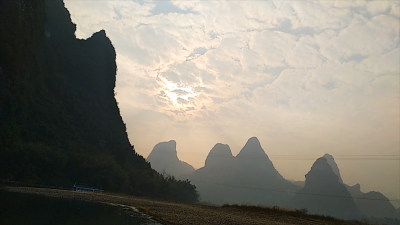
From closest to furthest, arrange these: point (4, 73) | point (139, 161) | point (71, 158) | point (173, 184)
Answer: point (4, 73), point (71, 158), point (173, 184), point (139, 161)

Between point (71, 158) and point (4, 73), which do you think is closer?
point (4, 73)

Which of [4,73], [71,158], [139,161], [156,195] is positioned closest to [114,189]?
[71,158]

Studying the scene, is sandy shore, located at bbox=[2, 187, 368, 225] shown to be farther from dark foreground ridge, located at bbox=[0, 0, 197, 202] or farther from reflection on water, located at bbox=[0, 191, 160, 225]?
dark foreground ridge, located at bbox=[0, 0, 197, 202]

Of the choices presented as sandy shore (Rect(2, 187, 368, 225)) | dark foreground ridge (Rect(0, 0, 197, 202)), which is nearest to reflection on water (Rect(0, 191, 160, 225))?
sandy shore (Rect(2, 187, 368, 225))

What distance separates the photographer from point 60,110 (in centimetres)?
11606

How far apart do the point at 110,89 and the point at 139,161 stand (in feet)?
141

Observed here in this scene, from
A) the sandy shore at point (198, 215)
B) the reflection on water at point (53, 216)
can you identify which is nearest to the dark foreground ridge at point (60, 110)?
the sandy shore at point (198, 215)

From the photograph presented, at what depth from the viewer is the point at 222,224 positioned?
80.0 feet

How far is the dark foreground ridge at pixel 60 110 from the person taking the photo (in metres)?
80.4

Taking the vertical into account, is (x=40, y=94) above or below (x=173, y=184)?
above

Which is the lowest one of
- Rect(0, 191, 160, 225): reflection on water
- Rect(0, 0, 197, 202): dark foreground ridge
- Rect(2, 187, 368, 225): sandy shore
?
Rect(0, 191, 160, 225): reflection on water

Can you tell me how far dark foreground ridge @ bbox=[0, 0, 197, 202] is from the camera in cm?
8044

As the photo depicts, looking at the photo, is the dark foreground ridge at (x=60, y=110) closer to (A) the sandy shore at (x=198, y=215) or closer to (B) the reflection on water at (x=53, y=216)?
(A) the sandy shore at (x=198, y=215)

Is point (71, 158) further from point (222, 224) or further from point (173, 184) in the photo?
point (222, 224)
